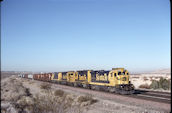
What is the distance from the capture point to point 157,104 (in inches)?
515

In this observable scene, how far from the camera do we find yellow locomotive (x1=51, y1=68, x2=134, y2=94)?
1998 centimetres

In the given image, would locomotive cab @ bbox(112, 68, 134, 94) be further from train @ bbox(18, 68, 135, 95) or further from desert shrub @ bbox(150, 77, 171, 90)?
desert shrub @ bbox(150, 77, 171, 90)

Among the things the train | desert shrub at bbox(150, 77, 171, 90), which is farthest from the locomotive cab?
desert shrub at bbox(150, 77, 171, 90)

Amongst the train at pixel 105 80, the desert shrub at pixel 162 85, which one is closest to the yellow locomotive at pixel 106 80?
the train at pixel 105 80

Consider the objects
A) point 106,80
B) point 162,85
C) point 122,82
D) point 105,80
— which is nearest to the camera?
point 122,82

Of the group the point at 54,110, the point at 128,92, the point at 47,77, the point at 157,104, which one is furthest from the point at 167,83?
the point at 47,77

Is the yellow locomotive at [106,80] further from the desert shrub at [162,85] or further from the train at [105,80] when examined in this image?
the desert shrub at [162,85]

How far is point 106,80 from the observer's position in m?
22.5

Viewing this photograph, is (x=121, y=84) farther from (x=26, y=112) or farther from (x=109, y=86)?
(x=26, y=112)

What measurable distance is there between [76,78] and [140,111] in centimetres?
2285

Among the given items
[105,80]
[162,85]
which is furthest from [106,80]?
[162,85]

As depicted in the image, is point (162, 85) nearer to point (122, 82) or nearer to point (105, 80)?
point (122, 82)

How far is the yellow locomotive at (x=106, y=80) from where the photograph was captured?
19984mm

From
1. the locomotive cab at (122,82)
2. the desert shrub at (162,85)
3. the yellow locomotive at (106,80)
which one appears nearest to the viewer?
the locomotive cab at (122,82)
